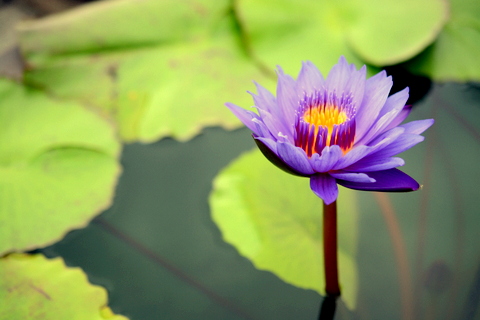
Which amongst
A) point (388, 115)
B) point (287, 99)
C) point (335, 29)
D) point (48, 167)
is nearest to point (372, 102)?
point (388, 115)

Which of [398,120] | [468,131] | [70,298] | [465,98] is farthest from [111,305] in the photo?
[465,98]

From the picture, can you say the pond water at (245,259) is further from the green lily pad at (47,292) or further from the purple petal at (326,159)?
the purple petal at (326,159)

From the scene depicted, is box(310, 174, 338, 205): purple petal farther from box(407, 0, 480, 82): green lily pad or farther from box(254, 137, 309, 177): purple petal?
box(407, 0, 480, 82): green lily pad

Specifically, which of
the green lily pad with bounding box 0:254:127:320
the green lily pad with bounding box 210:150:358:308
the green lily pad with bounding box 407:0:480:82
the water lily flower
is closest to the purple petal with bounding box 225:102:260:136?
the water lily flower

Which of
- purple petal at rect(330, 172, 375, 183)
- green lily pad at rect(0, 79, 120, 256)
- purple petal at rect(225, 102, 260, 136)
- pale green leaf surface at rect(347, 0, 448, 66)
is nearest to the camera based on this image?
purple petal at rect(330, 172, 375, 183)

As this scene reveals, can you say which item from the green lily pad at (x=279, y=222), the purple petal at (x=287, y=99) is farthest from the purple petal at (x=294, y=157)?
the green lily pad at (x=279, y=222)
